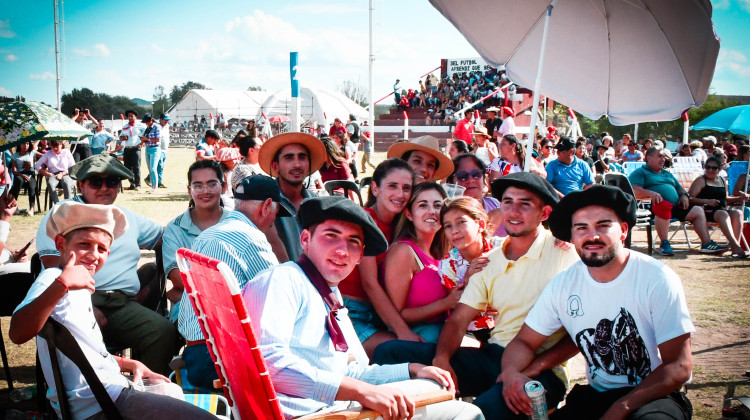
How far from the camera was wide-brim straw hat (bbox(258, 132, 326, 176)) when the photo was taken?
5.26 meters

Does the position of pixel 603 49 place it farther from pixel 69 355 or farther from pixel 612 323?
pixel 69 355

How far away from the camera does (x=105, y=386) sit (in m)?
2.47

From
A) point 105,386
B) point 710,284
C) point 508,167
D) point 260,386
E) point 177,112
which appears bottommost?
point 710,284

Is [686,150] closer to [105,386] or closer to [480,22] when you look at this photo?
[480,22]

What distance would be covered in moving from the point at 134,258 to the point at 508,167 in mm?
5644

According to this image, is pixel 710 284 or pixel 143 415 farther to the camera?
pixel 710 284

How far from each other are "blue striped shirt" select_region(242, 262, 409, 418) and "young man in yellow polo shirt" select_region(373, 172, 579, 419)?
3.33 ft

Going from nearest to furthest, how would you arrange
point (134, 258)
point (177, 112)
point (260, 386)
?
point (260, 386) < point (134, 258) < point (177, 112)

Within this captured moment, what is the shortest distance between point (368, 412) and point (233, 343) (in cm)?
55

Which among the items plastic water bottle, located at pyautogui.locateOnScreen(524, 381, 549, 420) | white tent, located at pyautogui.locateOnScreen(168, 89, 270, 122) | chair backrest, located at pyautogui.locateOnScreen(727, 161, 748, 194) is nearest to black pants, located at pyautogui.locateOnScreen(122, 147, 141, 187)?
chair backrest, located at pyautogui.locateOnScreen(727, 161, 748, 194)

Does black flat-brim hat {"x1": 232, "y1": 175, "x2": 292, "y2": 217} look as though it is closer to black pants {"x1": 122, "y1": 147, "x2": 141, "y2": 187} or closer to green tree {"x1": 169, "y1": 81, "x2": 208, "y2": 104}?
black pants {"x1": 122, "y1": 147, "x2": 141, "y2": 187}

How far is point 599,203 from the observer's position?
9.55 feet

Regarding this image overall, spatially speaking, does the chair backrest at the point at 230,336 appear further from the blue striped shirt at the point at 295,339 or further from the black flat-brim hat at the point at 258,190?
the black flat-brim hat at the point at 258,190

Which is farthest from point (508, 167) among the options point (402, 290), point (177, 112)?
point (177, 112)
